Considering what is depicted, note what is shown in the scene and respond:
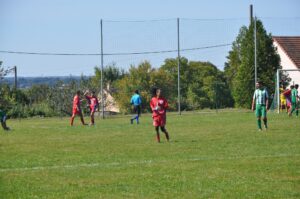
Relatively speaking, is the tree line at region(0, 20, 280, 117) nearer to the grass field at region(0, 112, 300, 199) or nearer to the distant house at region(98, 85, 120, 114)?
the distant house at region(98, 85, 120, 114)

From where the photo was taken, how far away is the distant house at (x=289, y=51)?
189 feet

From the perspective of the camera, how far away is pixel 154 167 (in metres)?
14.2

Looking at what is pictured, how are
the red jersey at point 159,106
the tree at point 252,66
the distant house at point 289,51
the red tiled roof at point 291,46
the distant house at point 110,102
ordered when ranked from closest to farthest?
the red jersey at point 159,106 < the tree at point 252,66 < the distant house at point 110,102 < the distant house at point 289,51 < the red tiled roof at point 291,46

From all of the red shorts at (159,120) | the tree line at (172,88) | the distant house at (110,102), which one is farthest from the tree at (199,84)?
the red shorts at (159,120)

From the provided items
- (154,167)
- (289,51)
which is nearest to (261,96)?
(154,167)

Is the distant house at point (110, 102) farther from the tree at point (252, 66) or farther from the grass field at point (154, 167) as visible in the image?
the grass field at point (154, 167)

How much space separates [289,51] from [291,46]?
3.85 feet

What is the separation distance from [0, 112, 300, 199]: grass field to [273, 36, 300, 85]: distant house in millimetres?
35609

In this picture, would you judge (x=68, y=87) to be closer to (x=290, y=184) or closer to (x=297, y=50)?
(x=297, y=50)

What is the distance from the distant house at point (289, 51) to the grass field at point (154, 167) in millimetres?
35609

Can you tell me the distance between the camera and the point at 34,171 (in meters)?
14.1

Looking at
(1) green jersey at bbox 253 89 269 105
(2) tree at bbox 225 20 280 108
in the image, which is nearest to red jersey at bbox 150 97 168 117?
(1) green jersey at bbox 253 89 269 105

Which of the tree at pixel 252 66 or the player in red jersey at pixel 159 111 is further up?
the tree at pixel 252 66

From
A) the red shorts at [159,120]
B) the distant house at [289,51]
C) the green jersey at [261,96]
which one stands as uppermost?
the distant house at [289,51]
